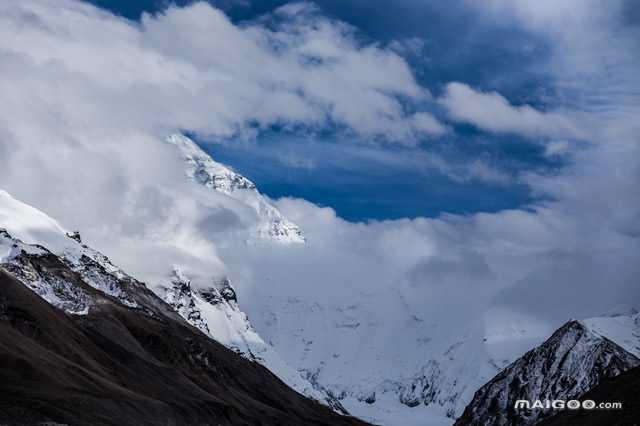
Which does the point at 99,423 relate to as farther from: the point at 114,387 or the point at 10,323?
the point at 10,323

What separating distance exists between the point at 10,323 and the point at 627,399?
126 metres

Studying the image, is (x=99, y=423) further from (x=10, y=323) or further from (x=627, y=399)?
(x=627, y=399)

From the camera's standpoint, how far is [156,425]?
534 ft

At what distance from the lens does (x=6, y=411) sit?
12800cm

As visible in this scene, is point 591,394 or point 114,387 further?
point 114,387

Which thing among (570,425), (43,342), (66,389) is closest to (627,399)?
(570,425)

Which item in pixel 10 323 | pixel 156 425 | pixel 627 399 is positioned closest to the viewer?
pixel 627 399

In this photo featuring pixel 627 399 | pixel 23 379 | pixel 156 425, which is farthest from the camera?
pixel 156 425

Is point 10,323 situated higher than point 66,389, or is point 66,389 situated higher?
point 10,323

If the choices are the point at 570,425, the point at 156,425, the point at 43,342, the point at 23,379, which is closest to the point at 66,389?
the point at 23,379

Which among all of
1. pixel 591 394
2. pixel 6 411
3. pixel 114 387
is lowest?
pixel 6 411

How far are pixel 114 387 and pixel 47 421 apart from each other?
154ft

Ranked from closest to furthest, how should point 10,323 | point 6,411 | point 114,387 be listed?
point 6,411
point 114,387
point 10,323

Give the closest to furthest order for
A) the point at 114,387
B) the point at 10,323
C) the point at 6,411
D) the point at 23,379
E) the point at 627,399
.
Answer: the point at 6,411, the point at 627,399, the point at 23,379, the point at 114,387, the point at 10,323
